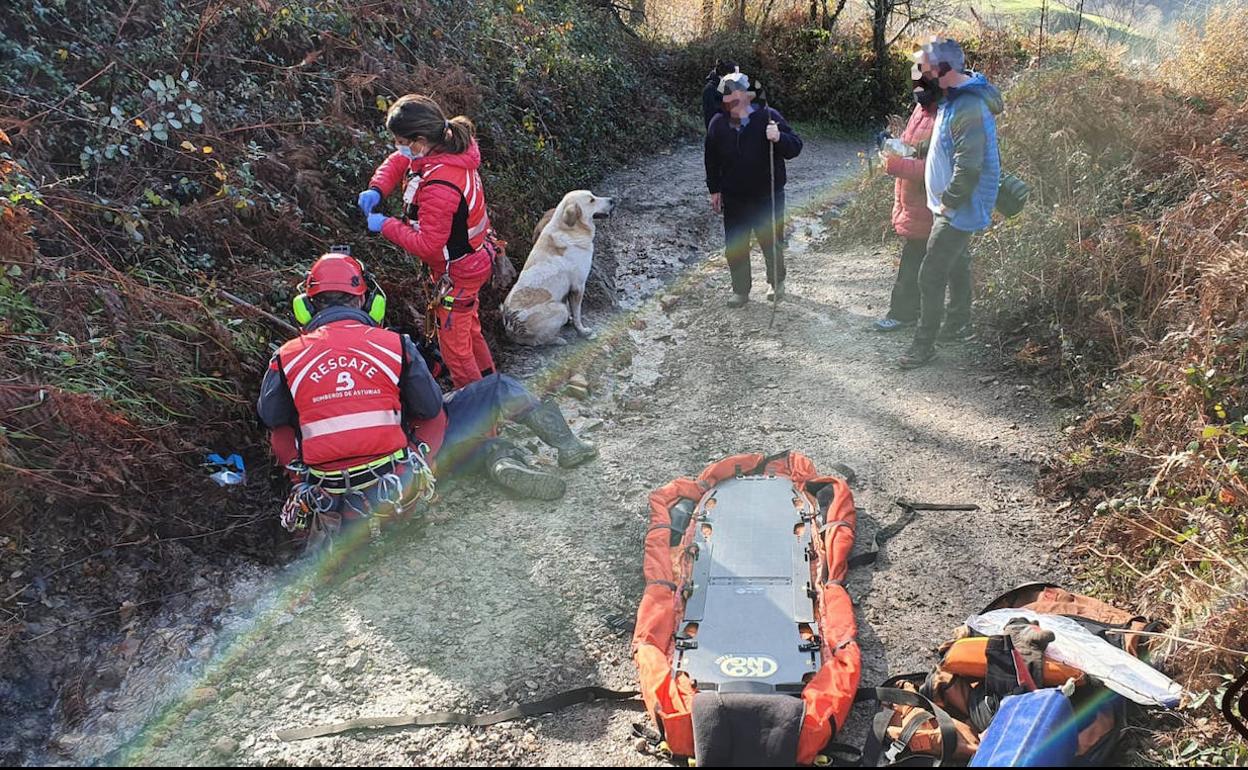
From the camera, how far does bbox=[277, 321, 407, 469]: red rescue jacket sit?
392 cm

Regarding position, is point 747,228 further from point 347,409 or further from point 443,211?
point 347,409

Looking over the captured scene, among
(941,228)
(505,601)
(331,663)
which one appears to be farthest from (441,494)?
(941,228)

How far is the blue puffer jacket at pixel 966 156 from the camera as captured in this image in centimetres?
502

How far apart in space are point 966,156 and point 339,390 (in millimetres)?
3971

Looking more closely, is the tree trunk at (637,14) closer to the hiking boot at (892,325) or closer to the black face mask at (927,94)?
the hiking boot at (892,325)

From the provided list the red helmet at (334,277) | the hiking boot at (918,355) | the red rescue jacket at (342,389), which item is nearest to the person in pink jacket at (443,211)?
the red helmet at (334,277)

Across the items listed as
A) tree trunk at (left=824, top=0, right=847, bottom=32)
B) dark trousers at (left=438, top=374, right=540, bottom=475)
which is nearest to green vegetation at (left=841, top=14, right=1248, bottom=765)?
dark trousers at (left=438, top=374, right=540, bottom=475)

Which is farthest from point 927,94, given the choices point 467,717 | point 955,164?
point 467,717

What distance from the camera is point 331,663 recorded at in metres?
3.72

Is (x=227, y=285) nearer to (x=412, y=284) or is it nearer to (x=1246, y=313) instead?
(x=412, y=284)

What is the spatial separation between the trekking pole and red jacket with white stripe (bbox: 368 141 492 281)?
102 inches

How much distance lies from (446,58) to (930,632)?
24.1 ft

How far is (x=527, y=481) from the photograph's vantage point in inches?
189

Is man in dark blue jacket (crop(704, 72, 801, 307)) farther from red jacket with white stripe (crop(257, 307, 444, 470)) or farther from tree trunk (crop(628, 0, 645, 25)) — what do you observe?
tree trunk (crop(628, 0, 645, 25))
